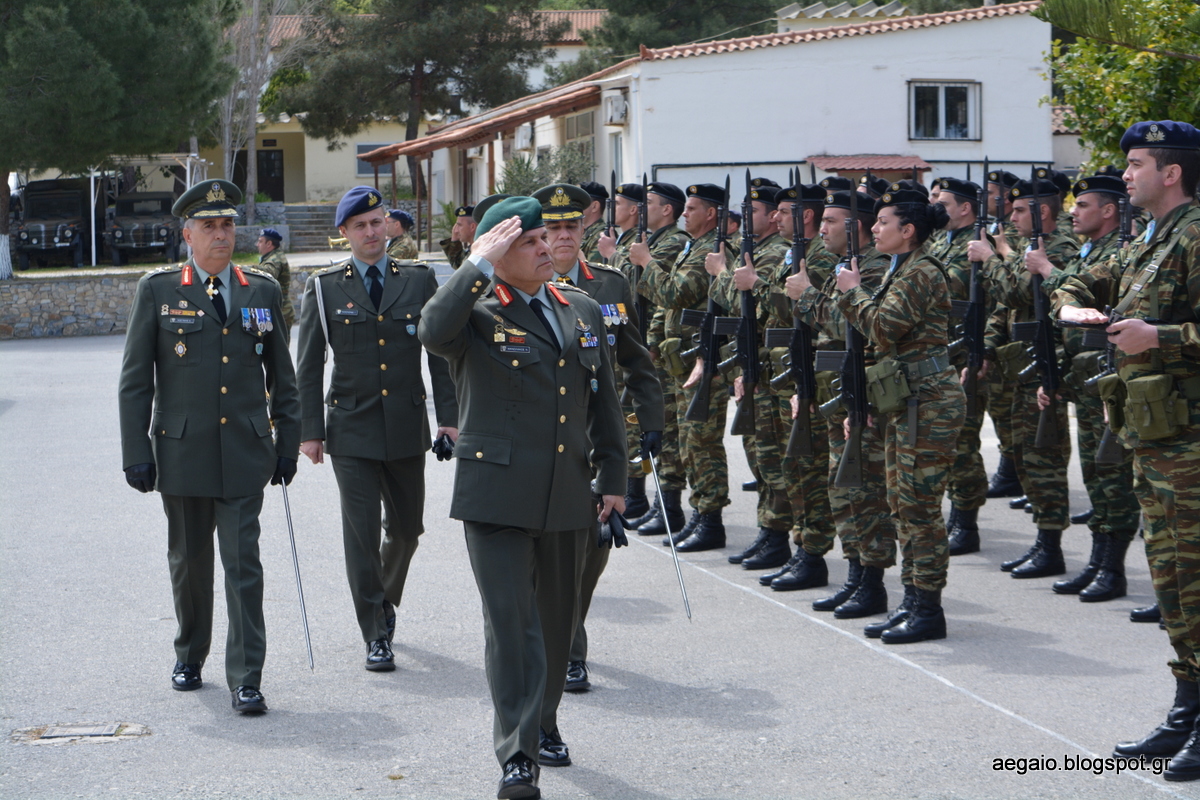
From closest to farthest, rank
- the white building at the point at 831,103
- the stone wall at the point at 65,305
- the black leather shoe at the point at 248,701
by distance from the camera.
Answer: the black leather shoe at the point at 248,701 < the stone wall at the point at 65,305 < the white building at the point at 831,103

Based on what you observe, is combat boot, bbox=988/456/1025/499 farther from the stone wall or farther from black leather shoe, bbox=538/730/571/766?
the stone wall

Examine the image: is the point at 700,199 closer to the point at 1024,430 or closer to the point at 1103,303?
the point at 1024,430

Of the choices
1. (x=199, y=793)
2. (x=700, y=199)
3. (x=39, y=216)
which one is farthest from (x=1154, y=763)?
(x=39, y=216)

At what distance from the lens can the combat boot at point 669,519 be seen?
8.85m

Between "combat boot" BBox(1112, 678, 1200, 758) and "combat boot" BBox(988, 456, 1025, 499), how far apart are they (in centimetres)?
525

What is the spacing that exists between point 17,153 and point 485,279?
25272 mm

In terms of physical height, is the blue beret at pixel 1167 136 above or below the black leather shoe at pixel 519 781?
above

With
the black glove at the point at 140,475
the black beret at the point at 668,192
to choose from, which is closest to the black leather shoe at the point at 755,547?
the black beret at the point at 668,192

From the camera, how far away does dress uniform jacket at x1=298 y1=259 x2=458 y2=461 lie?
237 inches

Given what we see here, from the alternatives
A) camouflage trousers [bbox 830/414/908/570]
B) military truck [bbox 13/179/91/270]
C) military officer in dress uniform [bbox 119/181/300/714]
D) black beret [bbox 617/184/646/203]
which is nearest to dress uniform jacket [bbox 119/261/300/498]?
military officer in dress uniform [bbox 119/181/300/714]

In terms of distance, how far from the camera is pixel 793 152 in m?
26.5

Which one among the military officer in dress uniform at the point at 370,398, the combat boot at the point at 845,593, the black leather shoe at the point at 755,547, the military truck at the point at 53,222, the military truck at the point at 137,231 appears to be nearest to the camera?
the military officer in dress uniform at the point at 370,398

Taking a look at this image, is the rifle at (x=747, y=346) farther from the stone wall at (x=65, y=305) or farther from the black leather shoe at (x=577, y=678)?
the stone wall at (x=65, y=305)

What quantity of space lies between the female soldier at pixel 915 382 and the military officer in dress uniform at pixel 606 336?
110cm
